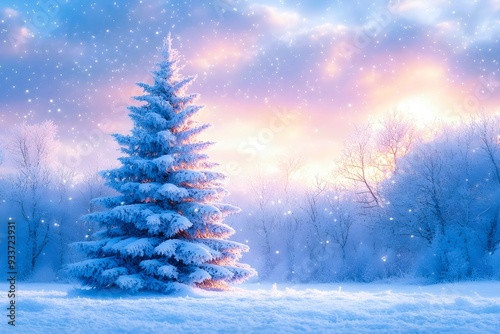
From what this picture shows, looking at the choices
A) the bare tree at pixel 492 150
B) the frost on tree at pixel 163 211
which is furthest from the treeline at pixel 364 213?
the frost on tree at pixel 163 211

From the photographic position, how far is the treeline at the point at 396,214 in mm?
30172

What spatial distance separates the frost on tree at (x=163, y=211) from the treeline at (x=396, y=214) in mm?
16854

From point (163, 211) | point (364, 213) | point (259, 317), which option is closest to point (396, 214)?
point (364, 213)

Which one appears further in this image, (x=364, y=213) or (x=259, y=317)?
(x=364, y=213)

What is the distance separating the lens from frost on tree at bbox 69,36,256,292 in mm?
16828

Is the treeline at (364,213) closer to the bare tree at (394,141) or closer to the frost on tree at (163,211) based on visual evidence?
the bare tree at (394,141)

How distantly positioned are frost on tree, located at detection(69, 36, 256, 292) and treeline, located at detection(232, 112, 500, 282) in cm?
1685

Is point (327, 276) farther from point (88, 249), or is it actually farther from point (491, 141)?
point (88, 249)

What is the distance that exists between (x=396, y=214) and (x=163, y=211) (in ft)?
70.4

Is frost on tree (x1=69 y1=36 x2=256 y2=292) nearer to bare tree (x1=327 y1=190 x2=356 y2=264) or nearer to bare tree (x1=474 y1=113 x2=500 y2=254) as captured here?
bare tree (x1=474 y1=113 x2=500 y2=254)

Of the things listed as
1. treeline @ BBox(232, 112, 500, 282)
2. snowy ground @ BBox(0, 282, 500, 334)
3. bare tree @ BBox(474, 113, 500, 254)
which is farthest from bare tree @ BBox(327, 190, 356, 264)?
snowy ground @ BBox(0, 282, 500, 334)

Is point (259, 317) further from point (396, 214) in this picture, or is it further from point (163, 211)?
point (396, 214)

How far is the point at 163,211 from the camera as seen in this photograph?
58.4 ft

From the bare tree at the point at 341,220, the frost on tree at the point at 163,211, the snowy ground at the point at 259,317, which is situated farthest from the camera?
the bare tree at the point at 341,220
